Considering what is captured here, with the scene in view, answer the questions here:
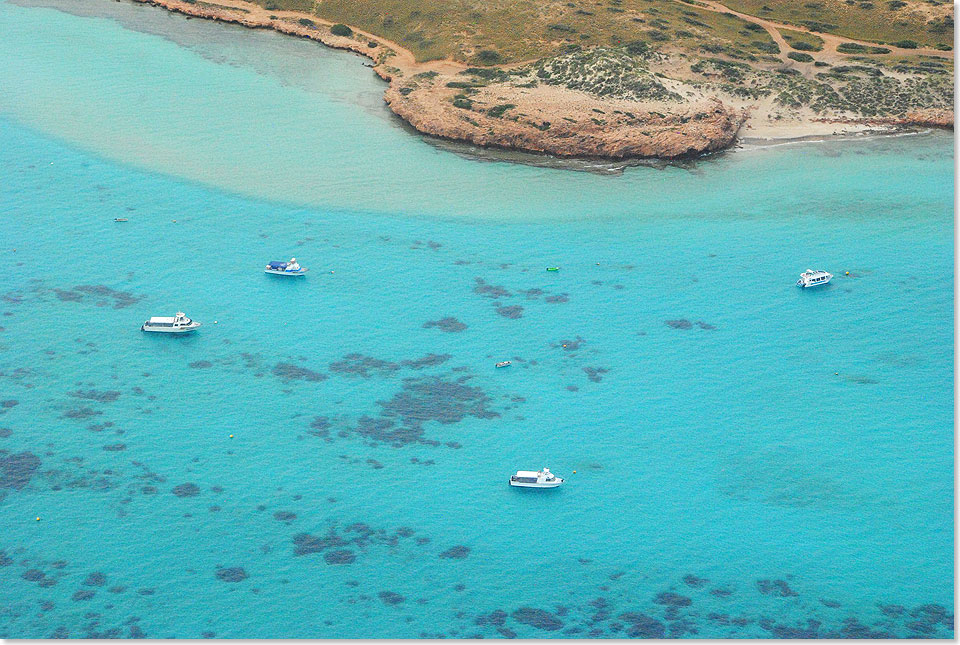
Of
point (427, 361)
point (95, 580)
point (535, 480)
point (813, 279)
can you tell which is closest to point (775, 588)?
point (535, 480)

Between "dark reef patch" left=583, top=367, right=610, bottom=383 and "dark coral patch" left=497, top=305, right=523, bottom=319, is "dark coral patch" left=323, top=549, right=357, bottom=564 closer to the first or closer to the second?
"dark reef patch" left=583, top=367, right=610, bottom=383

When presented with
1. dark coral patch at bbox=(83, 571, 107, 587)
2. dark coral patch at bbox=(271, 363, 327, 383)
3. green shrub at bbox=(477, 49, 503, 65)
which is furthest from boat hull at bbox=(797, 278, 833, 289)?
dark coral patch at bbox=(83, 571, 107, 587)

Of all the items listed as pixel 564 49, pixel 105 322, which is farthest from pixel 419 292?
pixel 564 49

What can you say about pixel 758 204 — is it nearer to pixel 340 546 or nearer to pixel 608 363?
pixel 608 363

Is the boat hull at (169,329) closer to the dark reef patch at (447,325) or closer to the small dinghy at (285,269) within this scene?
the small dinghy at (285,269)

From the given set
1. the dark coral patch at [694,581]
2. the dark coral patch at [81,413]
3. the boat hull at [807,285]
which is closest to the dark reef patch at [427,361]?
the dark coral patch at [81,413]

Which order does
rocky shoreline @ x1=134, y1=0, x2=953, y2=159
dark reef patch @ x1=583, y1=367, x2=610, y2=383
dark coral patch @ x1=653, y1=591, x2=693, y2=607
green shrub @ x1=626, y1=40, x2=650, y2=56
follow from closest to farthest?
dark coral patch @ x1=653, y1=591, x2=693, y2=607 → dark reef patch @ x1=583, y1=367, x2=610, y2=383 → rocky shoreline @ x1=134, y1=0, x2=953, y2=159 → green shrub @ x1=626, y1=40, x2=650, y2=56
